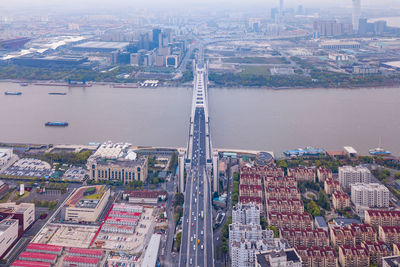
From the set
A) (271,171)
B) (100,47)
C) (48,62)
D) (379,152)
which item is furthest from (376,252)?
(100,47)

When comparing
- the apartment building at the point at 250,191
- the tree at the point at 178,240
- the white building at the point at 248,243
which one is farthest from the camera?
the apartment building at the point at 250,191

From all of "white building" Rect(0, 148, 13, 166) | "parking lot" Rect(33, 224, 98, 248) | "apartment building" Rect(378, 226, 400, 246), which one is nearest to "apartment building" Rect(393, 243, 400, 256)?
"apartment building" Rect(378, 226, 400, 246)

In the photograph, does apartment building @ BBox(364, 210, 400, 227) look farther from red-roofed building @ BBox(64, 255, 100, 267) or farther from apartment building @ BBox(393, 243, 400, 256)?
red-roofed building @ BBox(64, 255, 100, 267)

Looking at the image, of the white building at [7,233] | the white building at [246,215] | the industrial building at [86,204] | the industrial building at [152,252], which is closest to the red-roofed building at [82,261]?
the industrial building at [152,252]

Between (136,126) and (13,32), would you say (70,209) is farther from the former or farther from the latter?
(13,32)

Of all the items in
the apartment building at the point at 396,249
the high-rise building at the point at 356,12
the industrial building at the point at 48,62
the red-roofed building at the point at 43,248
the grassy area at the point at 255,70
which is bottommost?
the red-roofed building at the point at 43,248

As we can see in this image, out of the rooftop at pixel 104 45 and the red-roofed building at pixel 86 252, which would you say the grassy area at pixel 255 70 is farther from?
the red-roofed building at pixel 86 252

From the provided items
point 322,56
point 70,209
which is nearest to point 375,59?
point 322,56
